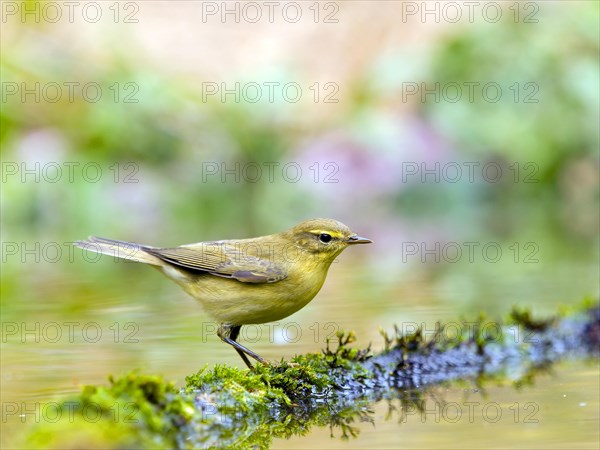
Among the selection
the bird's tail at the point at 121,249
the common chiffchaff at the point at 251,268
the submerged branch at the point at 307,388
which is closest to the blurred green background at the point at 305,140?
the submerged branch at the point at 307,388

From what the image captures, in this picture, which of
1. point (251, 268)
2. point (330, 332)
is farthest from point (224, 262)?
point (330, 332)

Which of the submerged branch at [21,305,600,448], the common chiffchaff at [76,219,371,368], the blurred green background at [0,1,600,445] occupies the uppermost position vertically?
the blurred green background at [0,1,600,445]

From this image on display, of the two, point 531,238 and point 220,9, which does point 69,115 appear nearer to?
point 220,9

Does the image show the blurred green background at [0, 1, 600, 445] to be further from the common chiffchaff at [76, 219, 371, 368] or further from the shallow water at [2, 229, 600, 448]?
the common chiffchaff at [76, 219, 371, 368]

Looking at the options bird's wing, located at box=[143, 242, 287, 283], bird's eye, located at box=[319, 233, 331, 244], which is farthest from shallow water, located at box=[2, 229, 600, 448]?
bird's eye, located at box=[319, 233, 331, 244]

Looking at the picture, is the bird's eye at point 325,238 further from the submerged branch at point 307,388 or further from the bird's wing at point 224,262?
the submerged branch at point 307,388

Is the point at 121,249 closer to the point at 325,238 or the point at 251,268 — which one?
the point at 251,268

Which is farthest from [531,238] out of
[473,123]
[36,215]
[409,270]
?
[36,215]
